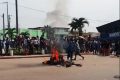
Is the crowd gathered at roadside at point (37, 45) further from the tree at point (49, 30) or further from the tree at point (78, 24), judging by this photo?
the tree at point (78, 24)

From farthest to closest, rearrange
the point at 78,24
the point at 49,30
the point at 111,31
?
the point at 78,24 < the point at 111,31 < the point at 49,30

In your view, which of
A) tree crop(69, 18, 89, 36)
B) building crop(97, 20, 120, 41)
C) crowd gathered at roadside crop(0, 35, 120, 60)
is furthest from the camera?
tree crop(69, 18, 89, 36)

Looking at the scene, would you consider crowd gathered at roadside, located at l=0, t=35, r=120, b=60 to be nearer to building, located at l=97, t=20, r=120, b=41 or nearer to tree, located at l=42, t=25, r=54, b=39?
tree, located at l=42, t=25, r=54, b=39

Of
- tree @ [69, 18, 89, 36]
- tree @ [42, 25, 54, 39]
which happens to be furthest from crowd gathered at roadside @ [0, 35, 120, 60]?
tree @ [69, 18, 89, 36]

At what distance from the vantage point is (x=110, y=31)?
50.6 m

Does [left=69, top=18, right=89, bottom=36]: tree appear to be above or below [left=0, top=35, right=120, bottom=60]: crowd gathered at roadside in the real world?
above

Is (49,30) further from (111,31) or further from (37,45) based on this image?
(111,31)

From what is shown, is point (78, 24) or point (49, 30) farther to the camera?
point (78, 24)

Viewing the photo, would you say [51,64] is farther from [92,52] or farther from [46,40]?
[92,52]

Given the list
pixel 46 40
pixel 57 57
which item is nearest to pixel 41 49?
pixel 46 40

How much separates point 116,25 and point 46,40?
1828 centimetres

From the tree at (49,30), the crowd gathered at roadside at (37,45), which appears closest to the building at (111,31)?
the crowd gathered at roadside at (37,45)

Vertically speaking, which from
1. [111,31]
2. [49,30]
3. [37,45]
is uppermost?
[111,31]

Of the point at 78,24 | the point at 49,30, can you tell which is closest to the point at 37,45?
the point at 49,30
